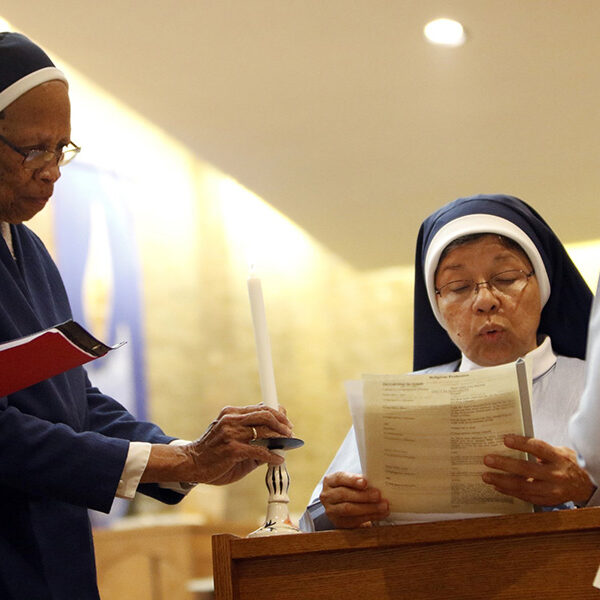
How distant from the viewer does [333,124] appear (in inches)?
206

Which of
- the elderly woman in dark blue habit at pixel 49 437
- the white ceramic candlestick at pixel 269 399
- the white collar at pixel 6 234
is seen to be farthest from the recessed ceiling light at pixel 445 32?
the white ceramic candlestick at pixel 269 399

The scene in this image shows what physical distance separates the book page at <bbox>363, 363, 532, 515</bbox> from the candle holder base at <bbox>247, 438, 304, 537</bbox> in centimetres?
23

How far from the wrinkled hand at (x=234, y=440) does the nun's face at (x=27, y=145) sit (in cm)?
67

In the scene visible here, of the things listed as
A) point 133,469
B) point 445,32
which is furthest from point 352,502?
point 445,32

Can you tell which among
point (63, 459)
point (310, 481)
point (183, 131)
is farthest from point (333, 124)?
point (63, 459)

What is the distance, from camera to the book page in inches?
65.8

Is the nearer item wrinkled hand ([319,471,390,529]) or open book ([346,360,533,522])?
open book ([346,360,533,522])

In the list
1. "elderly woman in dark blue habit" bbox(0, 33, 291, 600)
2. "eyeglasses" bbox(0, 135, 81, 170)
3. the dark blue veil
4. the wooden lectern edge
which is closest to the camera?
the wooden lectern edge

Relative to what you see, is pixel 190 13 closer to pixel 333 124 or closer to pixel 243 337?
pixel 333 124

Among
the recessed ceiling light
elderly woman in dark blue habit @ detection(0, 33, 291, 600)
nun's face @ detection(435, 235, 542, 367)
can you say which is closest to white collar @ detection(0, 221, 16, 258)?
elderly woman in dark blue habit @ detection(0, 33, 291, 600)

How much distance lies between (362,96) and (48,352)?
374 cm

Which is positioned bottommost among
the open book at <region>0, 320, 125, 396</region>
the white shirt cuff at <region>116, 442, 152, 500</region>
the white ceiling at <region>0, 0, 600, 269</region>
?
the white shirt cuff at <region>116, 442, 152, 500</region>

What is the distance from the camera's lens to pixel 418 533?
1706 mm

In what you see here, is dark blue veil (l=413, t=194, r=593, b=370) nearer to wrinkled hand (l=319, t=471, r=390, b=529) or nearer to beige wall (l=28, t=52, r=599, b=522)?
wrinkled hand (l=319, t=471, r=390, b=529)
